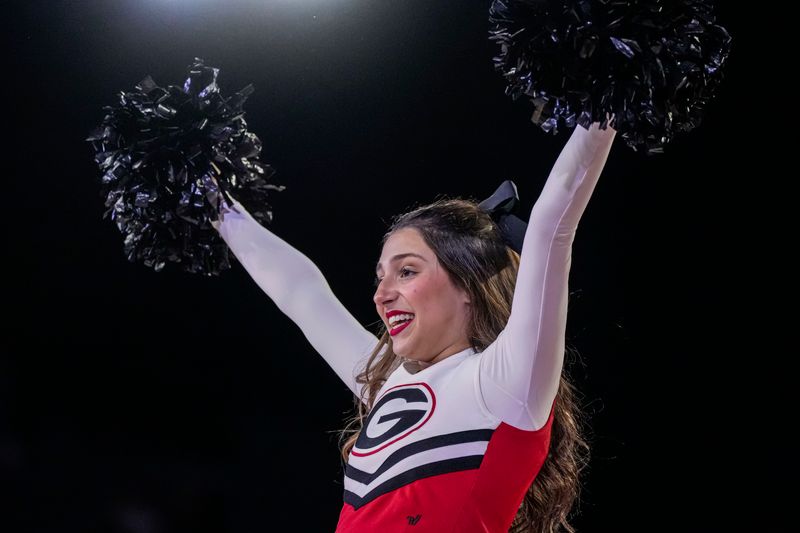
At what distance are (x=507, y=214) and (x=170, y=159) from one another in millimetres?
867

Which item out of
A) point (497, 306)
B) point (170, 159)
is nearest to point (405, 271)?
point (497, 306)

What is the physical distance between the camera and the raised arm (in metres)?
1.52

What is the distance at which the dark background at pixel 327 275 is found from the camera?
2.90 meters

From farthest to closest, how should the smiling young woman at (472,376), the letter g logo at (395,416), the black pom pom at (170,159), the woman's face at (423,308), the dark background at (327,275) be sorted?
the dark background at (327,275) → the black pom pom at (170,159) → the woman's face at (423,308) → the letter g logo at (395,416) → the smiling young woman at (472,376)

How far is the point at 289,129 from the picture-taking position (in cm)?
346

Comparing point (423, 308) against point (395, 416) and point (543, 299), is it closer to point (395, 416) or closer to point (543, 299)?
point (395, 416)

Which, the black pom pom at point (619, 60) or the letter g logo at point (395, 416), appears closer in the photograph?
the black pom pom at point (619, 60)

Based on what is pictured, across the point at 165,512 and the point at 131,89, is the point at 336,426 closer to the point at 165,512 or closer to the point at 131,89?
the point at 165,512

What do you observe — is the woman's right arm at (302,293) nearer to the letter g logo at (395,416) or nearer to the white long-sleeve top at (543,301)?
the letter g logo at (395,416)

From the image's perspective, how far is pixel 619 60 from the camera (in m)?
1.46

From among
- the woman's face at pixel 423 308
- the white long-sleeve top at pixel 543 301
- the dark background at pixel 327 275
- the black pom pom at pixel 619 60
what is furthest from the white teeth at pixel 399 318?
the dark background at pixel 327 275

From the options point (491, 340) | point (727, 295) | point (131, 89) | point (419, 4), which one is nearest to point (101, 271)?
point (131, 89)

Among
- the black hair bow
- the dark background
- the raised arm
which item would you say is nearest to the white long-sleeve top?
the raised arm

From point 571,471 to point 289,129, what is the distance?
196 centimetres
